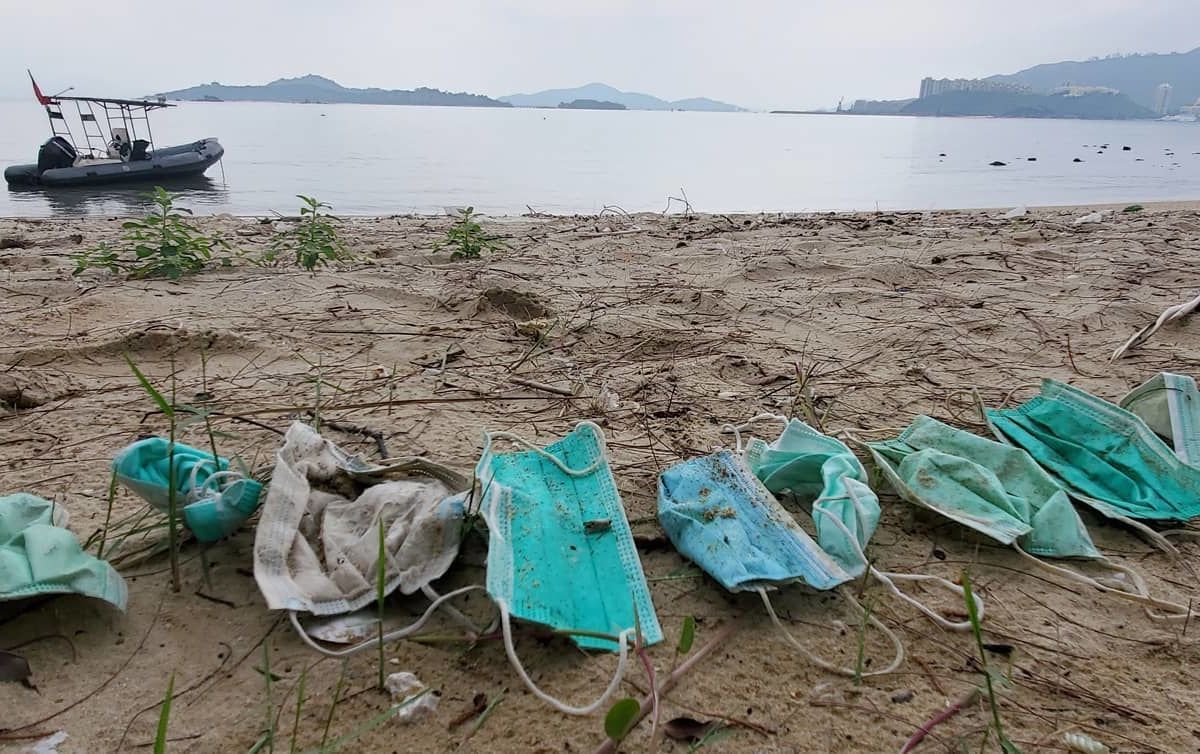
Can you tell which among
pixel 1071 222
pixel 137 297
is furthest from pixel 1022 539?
pixel 1071 222

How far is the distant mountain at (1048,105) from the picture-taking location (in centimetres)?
8631

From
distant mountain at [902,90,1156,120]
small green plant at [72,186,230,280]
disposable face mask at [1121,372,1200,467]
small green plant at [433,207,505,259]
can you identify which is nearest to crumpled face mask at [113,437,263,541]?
disposable face mask at [1121,372,1200,467]

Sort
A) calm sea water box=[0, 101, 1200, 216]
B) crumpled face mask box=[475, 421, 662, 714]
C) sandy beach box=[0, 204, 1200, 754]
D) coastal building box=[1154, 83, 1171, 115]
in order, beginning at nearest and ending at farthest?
sandy beach box=[0, 204, 1200, 754] → crumpled face mask box=[475, 421, 662, 714] → calm sea water box=[0, 101, 1200, 216] → coastal building box=[1154, 83, 1171, 115]

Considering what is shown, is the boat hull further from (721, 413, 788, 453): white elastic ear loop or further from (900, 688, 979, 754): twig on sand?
(900, 688, 979, 754): twig on sand

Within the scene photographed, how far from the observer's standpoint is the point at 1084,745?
1028 mm

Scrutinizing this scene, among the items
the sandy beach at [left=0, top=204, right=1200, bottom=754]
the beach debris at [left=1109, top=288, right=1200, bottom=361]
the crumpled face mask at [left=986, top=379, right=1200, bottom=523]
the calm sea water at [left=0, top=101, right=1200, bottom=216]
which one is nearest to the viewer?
the sandy beach at [left=0, top=204, right=1200, bottom=754]

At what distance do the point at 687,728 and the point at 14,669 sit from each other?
1137 mm

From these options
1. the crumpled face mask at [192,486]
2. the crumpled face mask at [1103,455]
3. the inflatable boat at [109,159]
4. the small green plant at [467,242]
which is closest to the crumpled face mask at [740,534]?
the crumpled face mask at [1103,455]

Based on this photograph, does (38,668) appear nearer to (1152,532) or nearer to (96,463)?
(96,463)

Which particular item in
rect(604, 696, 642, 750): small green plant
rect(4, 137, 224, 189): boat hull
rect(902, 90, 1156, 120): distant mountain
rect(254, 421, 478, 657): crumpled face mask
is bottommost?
rect(4, 137, 224, 189): boat hull

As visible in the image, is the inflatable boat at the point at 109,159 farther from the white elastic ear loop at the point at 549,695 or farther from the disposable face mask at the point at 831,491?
the white elastic ear loop at the point at 549,695

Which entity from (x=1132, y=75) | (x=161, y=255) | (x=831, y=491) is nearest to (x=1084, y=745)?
(x=831, y=491)

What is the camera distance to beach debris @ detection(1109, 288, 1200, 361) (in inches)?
104

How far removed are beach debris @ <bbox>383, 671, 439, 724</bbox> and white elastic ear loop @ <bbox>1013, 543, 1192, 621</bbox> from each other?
132cm
